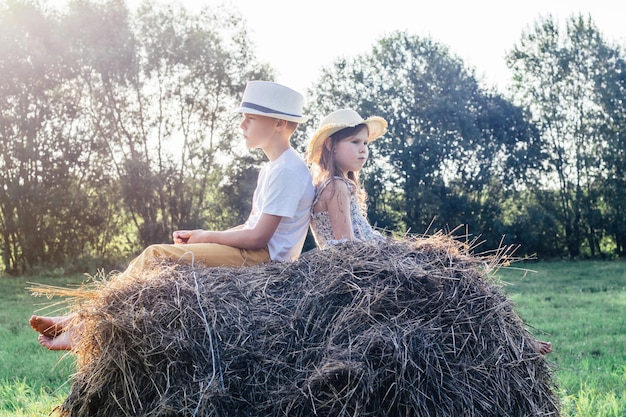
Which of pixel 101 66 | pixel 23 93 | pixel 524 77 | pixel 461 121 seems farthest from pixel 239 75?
pixel 524 77

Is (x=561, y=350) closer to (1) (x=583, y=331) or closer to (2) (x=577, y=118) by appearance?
(1) (x=583, y=331)

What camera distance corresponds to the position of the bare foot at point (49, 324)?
3883mm

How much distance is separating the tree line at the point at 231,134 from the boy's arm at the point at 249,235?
14.9 m

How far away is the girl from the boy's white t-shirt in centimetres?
10

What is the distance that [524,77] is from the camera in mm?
24344

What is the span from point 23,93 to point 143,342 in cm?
1632

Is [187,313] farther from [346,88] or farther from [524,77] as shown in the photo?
[524,77]

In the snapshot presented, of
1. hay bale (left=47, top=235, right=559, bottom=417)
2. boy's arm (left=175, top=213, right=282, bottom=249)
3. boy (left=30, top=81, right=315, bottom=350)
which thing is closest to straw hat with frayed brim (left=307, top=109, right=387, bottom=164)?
boy (left=30, top=81, right=315, bottom=350)

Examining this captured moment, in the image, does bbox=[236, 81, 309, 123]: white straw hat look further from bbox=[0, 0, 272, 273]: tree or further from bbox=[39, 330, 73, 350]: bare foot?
bbox=[0, 0, 272, 273]: tree

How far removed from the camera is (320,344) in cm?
295

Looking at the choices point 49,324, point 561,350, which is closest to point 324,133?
point 49,324

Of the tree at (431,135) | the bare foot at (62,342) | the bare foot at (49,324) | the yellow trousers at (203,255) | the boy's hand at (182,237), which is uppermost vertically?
the tree at (431,135)

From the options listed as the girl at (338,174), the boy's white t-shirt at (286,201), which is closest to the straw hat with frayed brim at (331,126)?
the girl at (338,174)

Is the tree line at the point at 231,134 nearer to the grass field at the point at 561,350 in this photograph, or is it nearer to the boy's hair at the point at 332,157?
the grass field at the point at 561,350
